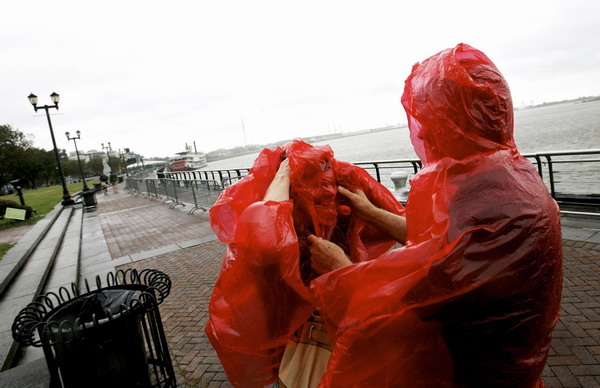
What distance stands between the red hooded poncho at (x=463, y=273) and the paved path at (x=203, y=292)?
1.77 m

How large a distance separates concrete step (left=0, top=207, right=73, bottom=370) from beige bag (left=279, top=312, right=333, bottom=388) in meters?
3.14

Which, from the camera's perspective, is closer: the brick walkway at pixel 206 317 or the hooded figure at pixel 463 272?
the hooded figure at pixel 463 272

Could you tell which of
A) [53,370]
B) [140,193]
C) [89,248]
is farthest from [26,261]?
[140,193]

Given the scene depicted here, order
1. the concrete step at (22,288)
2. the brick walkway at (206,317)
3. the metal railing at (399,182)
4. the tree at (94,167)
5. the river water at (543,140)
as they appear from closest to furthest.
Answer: the brick walkway at (206,317)
the concrete step at (22,288)
the metal railing at (399,182)
the river water at (543,140)
the tree at (94,167)

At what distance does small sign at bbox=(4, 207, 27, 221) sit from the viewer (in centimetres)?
1241

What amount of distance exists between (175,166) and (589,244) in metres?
62.5

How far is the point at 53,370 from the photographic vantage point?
2090 millimetres

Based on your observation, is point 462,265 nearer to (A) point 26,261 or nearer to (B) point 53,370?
(B) point 53,370

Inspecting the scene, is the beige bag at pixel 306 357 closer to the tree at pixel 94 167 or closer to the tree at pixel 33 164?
the tree at pixel 33 164

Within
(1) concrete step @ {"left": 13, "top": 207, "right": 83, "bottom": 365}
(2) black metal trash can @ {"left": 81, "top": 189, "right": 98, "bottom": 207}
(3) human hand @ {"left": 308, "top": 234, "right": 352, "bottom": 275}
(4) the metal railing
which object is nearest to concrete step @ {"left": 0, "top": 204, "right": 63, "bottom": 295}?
(1) concrete step @ {"left": 13, "top": 207, "right": 83, "bottom": 365}

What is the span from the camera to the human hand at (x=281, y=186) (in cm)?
165

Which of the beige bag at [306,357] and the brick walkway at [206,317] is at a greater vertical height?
the beige bag at [306,357]

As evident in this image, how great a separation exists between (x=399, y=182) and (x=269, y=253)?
7.51 meters

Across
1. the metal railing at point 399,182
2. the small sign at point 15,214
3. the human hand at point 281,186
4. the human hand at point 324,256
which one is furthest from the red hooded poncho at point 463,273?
the small sign at point 15,214
